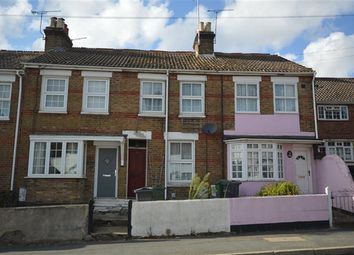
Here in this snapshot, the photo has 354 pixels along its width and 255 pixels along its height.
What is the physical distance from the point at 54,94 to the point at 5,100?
2.19 m

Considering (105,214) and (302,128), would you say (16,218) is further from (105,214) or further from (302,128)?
(302,128)

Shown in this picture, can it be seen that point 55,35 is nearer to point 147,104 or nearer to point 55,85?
point 55,85

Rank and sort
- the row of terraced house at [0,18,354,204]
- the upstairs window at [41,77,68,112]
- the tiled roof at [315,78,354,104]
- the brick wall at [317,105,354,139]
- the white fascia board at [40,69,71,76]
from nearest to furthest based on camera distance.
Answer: the row of terraced house at [0,18,354,204], the upstairs window at [41,77,68,112], the white fascia board at [40,69,71,76], the brick wall at [317,105,354,139], the tiled roof at [315,78,354,104]

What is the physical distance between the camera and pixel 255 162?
16609 mm

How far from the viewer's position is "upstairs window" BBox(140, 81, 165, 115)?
1718 cm

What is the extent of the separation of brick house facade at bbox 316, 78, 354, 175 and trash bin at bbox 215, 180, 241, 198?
16.0 meters

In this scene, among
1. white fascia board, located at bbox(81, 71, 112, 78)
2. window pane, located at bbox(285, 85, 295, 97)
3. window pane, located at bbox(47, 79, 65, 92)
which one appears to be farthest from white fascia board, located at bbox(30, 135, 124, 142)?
window pane, located at bbox(285, 85, 295, 97)

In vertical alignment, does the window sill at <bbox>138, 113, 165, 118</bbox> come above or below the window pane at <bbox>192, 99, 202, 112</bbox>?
below

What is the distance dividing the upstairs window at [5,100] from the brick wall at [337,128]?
22.3 metres

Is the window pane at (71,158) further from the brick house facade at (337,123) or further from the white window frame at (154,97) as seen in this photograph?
the brick house facade at (337,123)

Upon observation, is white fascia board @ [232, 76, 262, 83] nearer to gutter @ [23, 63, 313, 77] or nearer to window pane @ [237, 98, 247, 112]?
gutter @ [23, 63, 313, 77]

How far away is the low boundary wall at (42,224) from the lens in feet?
35.7

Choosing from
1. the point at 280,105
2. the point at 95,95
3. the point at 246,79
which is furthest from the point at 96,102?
the point at 280,105

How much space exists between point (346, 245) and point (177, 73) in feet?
35.0
